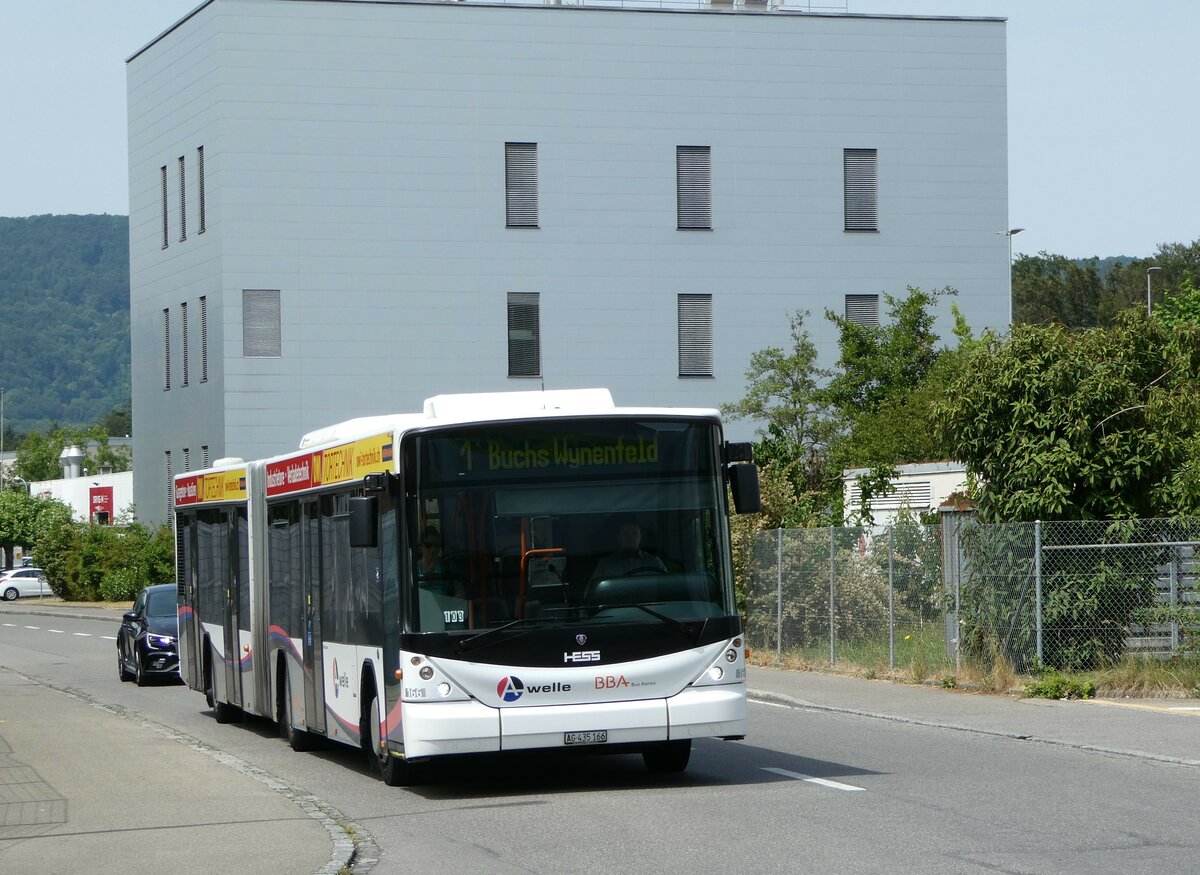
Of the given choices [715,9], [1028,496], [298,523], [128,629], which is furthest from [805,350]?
[298,523]

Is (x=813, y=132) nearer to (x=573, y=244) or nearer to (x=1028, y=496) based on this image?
(x=573, y=244)

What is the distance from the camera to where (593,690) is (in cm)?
1252

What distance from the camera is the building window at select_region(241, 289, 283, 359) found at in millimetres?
53969

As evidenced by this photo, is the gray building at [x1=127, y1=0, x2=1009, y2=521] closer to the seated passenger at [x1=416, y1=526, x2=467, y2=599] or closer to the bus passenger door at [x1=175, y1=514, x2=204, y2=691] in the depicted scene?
the bus passenger door at [x1=175, y1=514, x2=204, y2=691]

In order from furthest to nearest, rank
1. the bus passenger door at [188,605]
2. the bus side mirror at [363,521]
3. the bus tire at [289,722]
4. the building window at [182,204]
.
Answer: the building window at [182,204] → the bus passenger door at [188,605] → the bus tire at [289,722] → the bus side mirror at [363,521]

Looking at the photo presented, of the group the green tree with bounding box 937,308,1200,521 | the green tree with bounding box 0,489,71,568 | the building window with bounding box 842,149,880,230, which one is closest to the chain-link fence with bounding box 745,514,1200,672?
the green tree with bounding box 937,308,1200,521

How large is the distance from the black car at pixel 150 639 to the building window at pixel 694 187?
101ft

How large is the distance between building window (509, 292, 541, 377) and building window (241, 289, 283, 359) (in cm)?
711

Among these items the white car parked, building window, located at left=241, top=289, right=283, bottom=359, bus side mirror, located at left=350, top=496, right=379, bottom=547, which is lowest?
the white car parked

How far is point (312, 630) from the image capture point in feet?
52.2

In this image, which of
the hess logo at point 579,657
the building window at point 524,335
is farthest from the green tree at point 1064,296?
the hess logo at point 579,657

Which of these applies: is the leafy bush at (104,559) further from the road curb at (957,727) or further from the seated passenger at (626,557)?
the seated passenger at (626,557)

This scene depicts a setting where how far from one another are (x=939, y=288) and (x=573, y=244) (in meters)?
12.0

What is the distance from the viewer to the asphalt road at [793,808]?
383 inches
